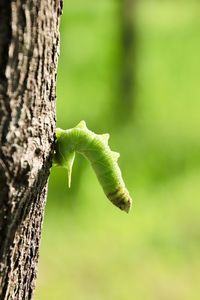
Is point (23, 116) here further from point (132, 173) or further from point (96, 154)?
point (132, 173)

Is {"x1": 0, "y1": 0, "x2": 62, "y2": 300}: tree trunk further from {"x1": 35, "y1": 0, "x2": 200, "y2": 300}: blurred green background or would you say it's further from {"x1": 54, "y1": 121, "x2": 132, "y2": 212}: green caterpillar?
{"x1": 35, "y1": 0, "x2": 200, "y2": 300}: blurred green background

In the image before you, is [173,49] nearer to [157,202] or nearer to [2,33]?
[157,202]

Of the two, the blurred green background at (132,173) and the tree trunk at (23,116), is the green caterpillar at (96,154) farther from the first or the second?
the blurred green background at (132,173)

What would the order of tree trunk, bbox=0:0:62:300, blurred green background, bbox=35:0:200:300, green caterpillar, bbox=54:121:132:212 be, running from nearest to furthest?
tree trunk, bbox=0:0:62:300 → green caterpillar, bbox=54:121:132:212 → blurred green background, bbox=35:0:200:300

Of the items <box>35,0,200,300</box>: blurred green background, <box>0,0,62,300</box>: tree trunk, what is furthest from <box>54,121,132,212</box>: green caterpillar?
<box>35,0,200,300</box>: blurred green background

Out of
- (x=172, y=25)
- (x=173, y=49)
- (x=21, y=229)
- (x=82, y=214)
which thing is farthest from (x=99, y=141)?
(x=172, y=25)

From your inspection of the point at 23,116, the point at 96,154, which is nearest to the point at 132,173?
the point at 96,154

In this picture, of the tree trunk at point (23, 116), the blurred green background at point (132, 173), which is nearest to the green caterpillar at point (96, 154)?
the tree trunk at point (23, 116)

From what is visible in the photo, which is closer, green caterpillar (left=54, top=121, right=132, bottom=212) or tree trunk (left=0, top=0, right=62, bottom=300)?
tree trunk (left=0, top=0, right=62, bottom=300)
